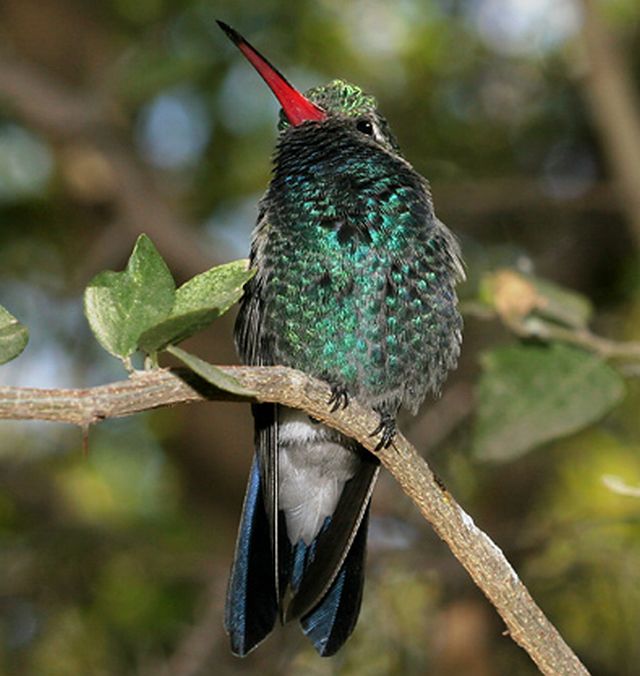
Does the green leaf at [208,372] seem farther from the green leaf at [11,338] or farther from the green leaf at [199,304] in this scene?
the green leaf at [11,338]

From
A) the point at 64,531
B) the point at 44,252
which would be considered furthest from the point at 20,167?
the point at 64,531

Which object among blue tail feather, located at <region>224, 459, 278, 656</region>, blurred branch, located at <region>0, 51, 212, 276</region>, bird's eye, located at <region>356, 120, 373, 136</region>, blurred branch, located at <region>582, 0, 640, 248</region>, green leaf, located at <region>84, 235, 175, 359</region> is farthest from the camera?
blurred branch, located at <region>0, 51, 212, 276</region>

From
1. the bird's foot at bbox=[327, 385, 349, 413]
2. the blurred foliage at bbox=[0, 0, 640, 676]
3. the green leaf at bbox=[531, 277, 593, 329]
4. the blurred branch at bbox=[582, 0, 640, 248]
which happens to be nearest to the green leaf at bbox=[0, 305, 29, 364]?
the bird's foot at bbox=[327, 385, 349, 413]

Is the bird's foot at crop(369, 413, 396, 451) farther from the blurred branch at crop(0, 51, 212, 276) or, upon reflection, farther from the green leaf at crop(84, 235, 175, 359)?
the blurred branch at crop(0, 51, 212, 276)

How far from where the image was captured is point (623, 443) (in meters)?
4.57

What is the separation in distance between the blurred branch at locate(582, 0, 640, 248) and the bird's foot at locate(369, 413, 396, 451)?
5.56ft

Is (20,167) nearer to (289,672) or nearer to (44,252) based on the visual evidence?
(44,252)

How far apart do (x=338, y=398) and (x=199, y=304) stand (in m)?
0.70

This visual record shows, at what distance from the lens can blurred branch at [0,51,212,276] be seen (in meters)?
4.30

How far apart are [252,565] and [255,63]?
1086 mm

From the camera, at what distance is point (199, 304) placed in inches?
69.3

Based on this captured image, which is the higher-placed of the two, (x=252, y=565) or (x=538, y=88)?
(x=538, y=88)

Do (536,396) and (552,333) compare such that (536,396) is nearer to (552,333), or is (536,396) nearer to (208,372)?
(552,333)

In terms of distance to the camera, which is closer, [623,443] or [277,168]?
[277,168]
